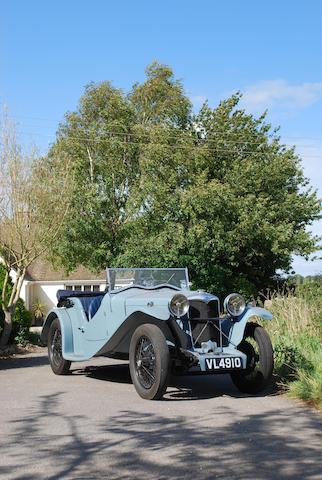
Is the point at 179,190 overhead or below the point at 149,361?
overhead

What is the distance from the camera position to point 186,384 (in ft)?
30.3

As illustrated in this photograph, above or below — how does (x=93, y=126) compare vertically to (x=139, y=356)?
above

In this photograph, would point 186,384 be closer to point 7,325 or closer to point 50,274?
point 7,325

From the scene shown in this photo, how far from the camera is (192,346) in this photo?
8133mm

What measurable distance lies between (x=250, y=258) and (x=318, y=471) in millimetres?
24678

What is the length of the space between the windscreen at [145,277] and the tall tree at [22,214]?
4.21 m

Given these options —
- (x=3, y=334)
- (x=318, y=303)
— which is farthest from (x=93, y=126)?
(x=318, y=303)

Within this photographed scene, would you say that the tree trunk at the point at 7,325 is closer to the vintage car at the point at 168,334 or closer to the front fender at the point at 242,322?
the vintage car at the point at 168,334

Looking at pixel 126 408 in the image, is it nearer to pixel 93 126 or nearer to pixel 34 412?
pixel 34 412

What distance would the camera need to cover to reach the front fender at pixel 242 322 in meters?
8.24

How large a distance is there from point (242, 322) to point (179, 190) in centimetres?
1787

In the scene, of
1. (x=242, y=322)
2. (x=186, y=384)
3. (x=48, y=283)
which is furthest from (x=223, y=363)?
(x=48, y=283)

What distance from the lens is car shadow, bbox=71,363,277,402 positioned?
26.9ft

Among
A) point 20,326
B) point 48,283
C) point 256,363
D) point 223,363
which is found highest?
point 48,283
